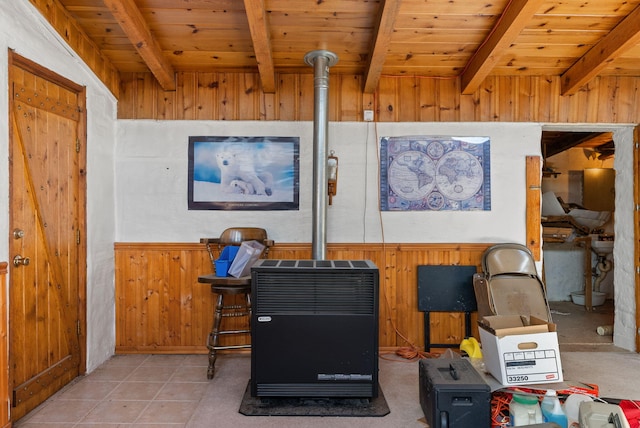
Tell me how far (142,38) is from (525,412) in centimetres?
316

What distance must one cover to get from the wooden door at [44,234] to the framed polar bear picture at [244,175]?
0.86m

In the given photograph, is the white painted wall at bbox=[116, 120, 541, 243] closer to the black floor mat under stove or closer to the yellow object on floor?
the yellow object on floor

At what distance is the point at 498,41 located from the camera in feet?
9.29

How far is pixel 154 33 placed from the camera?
119 inches

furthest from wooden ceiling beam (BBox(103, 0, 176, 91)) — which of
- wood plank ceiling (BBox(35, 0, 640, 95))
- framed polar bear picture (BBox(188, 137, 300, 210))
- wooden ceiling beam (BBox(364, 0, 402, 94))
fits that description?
wooden ceiling beam (BBox(364, 0, 402, 94))

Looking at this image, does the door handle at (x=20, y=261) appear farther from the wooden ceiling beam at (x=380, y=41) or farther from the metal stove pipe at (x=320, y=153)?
the wooden ceiling beam at (x=380, y=41)

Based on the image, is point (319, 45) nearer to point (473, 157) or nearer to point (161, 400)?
point (473, 157)

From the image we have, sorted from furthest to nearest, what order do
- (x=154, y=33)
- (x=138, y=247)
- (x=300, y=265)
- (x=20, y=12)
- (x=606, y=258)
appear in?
(x=606, y=258)
(x=138, y=247)
(x=154, y=33)
(x=300, y=265)
(x=20, y=12)

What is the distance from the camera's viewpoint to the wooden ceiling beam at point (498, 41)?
2533 millimetres

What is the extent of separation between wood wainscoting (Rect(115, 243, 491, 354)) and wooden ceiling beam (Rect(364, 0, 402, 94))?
52.4 inches

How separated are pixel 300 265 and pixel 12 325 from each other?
1.61m

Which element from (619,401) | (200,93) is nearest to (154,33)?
(200,93)

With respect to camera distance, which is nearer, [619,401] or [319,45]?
[619,401]

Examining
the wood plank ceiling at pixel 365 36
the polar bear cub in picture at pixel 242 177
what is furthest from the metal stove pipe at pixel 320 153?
the polar bear cub in picture at pixel 242 177
